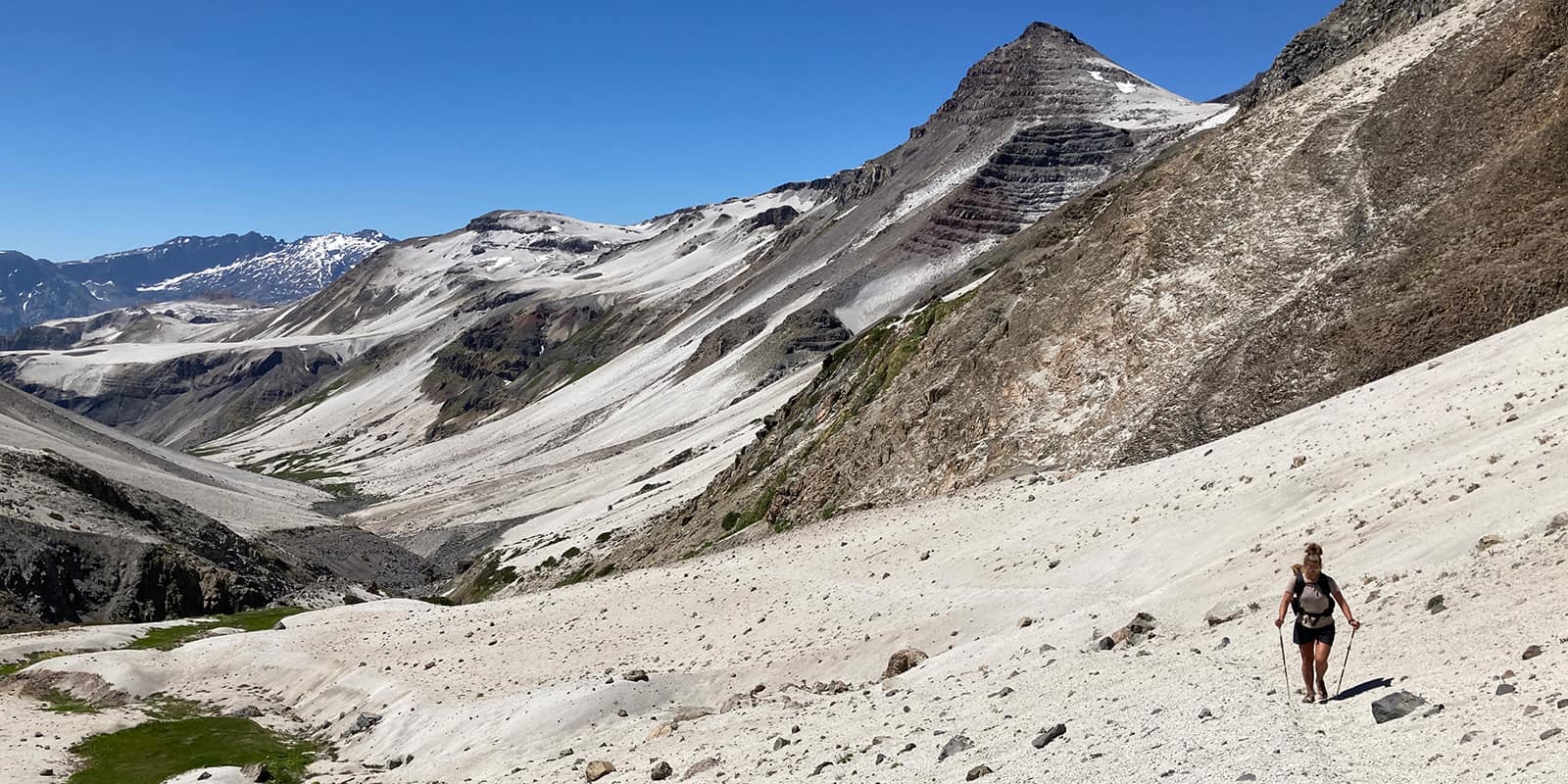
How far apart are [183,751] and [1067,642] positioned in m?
28.2

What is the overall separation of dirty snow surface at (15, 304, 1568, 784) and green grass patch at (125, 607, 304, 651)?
586 cm

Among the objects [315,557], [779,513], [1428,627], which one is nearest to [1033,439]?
[779,513]

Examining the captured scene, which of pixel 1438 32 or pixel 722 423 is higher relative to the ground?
pixel 1438 32

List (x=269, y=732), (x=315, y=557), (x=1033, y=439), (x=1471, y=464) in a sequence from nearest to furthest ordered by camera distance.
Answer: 1. (x=1471, y=464)
2. (x=269, y=732)
3. (x=1033, y=439)
4. (x=315, y=557)

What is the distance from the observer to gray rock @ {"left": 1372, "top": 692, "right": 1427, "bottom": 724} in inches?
537

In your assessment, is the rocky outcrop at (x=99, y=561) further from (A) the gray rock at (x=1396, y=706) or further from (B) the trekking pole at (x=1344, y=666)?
(A) the gray rock at (x=1396, y=706)

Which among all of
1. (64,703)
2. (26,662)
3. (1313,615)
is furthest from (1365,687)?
(26,662)

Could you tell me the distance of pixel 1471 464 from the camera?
23156mm

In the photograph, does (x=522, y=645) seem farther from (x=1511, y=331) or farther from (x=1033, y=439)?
(x=1511, y=331)

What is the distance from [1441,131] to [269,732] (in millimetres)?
53204

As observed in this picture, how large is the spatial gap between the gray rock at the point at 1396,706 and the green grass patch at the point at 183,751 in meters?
27.4

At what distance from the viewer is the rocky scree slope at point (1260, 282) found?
4066 centimetres

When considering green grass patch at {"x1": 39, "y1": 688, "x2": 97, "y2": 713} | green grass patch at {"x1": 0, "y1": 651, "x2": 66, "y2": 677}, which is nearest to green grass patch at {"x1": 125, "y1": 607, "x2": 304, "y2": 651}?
green grass patch at {"x1": 0, "y1": 651, "x2": 66, "y2": 677}

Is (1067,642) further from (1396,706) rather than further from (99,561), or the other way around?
(99,561)
